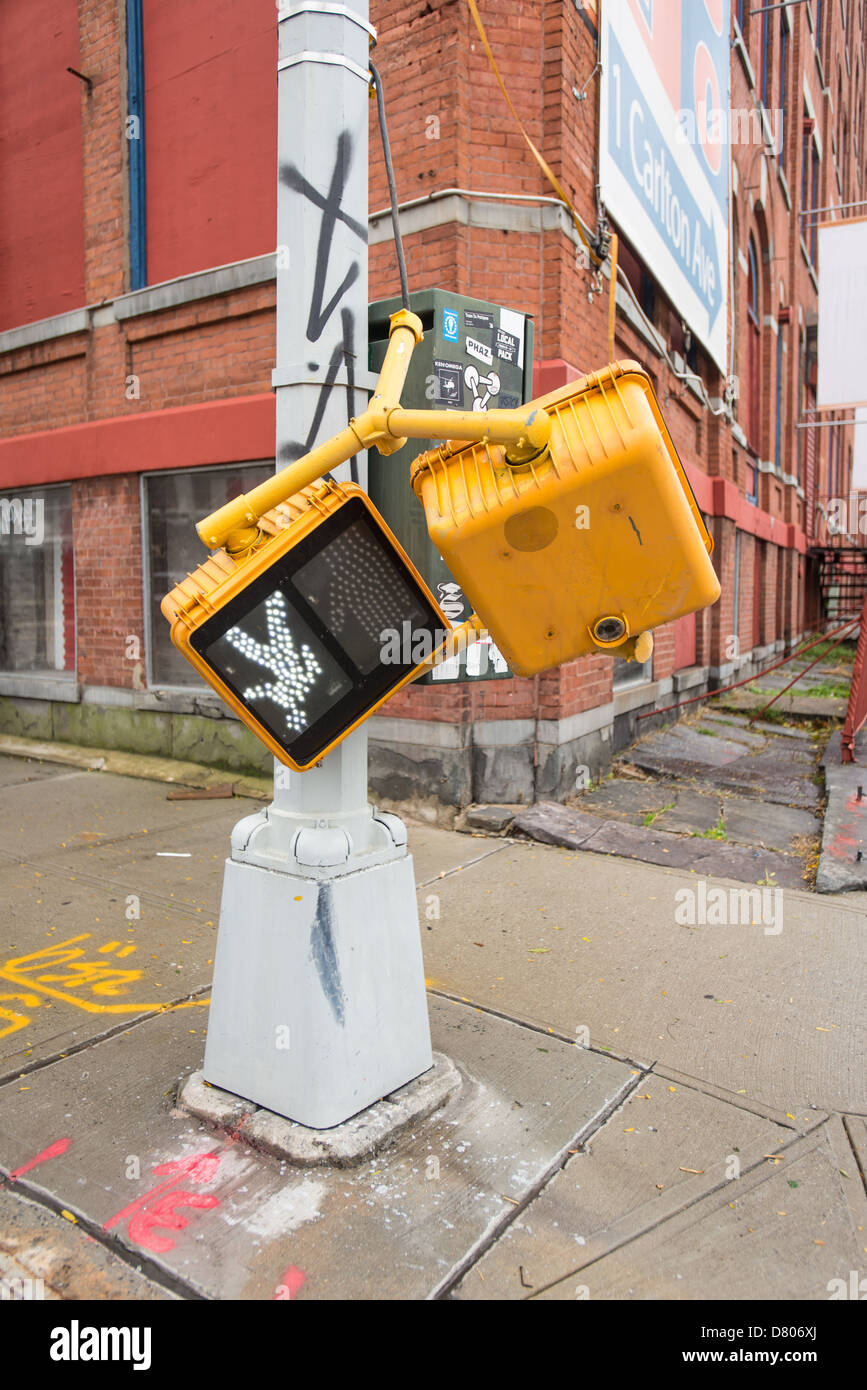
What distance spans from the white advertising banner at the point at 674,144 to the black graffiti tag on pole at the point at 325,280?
495 centimetres

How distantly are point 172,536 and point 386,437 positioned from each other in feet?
19.7

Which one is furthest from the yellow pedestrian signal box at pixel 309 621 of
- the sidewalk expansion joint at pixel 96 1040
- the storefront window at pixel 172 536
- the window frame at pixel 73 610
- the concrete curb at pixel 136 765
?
the window frame at pixel 73 610

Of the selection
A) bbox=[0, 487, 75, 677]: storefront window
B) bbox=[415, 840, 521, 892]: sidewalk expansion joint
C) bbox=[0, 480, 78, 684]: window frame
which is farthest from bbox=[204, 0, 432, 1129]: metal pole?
bbox=[0, 487, 75, 677]: storefront window

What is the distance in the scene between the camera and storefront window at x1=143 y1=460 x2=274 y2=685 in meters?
7.49

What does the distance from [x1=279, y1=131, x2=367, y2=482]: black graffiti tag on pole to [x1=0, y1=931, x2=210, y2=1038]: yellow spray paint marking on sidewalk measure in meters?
2.19

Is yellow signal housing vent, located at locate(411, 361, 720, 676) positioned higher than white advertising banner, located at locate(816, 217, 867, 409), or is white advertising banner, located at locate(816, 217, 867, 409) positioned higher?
white advertising banner, located at locate(816, 217, 867, 409)

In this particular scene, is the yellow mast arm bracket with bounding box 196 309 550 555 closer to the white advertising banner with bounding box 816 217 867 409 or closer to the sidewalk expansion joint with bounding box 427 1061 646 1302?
the sidewalk expansion joint with bounding box 427 1061 646 1302

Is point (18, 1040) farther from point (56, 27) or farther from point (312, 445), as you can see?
point (56, 27)

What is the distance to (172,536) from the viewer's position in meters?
7.82

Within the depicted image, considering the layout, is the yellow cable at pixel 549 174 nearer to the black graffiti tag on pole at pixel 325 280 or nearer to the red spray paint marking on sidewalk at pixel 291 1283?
the black graffiti tag on pole at pixel 325 280

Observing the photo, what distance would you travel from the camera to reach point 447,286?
589cm

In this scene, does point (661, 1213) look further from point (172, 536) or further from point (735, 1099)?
point (172, 536)

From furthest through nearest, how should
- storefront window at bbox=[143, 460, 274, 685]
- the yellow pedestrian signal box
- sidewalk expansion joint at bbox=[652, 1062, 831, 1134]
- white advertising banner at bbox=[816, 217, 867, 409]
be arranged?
white advertising banner at bbox=[816, 217, 867, 409] < storefront window at bbox=[143, 460, 274, 685] < sidewalk expansion joint at bbox=[652, 1062, 831, 1134] < the yellow pedestrian signal box
